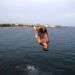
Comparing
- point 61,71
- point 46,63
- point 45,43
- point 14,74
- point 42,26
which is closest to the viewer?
point 42,26

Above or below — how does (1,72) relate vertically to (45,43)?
below

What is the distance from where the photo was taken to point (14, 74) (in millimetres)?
44625

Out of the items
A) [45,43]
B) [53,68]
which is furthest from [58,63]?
[45,43]

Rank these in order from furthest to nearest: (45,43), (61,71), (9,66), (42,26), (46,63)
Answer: (46,63) < (9,66) < (61,71) < (45,43) < (42,26)

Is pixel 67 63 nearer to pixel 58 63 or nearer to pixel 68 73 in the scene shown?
pixel 58 63

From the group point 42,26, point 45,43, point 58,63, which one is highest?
point 42,26

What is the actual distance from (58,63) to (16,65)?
11.1m

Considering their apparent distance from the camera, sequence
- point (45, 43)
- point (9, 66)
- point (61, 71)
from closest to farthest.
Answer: point (45, 43), point (61, 71), point (9, 66)

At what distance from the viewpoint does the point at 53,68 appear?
50.8 metres

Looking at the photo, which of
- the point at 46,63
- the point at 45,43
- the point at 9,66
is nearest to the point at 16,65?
the point at 9,66

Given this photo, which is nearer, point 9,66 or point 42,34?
point 42,34

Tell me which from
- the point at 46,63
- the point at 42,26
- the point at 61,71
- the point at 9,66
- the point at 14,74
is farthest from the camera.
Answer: the point at 46,63

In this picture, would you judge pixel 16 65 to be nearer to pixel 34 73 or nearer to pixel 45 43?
pixel 34 73

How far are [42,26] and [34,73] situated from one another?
28828 millimetres
